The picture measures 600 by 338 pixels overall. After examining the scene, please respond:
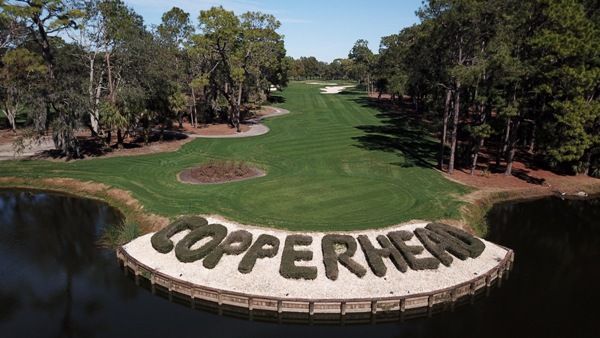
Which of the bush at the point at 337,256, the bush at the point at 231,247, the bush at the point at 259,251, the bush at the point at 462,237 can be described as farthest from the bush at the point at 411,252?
the bush at the point at 231,247

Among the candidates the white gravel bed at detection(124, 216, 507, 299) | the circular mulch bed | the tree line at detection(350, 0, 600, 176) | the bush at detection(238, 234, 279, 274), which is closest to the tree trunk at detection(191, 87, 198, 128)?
the circular mulch bed

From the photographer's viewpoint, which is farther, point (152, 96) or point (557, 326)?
point (152, 96)

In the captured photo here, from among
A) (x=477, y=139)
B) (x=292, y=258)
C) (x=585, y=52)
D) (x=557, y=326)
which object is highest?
(x=585, y=52)

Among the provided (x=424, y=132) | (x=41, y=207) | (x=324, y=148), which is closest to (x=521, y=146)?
(x=424, y=132)

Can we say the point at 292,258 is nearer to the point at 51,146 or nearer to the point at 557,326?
the point at 557,326

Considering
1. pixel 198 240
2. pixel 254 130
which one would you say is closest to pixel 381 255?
pixel 198 240

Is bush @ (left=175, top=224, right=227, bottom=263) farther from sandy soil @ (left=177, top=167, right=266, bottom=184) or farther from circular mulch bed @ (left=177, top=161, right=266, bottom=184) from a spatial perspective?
circular mulch bed @ (left=177, top=161, right=266, bottom=184)
